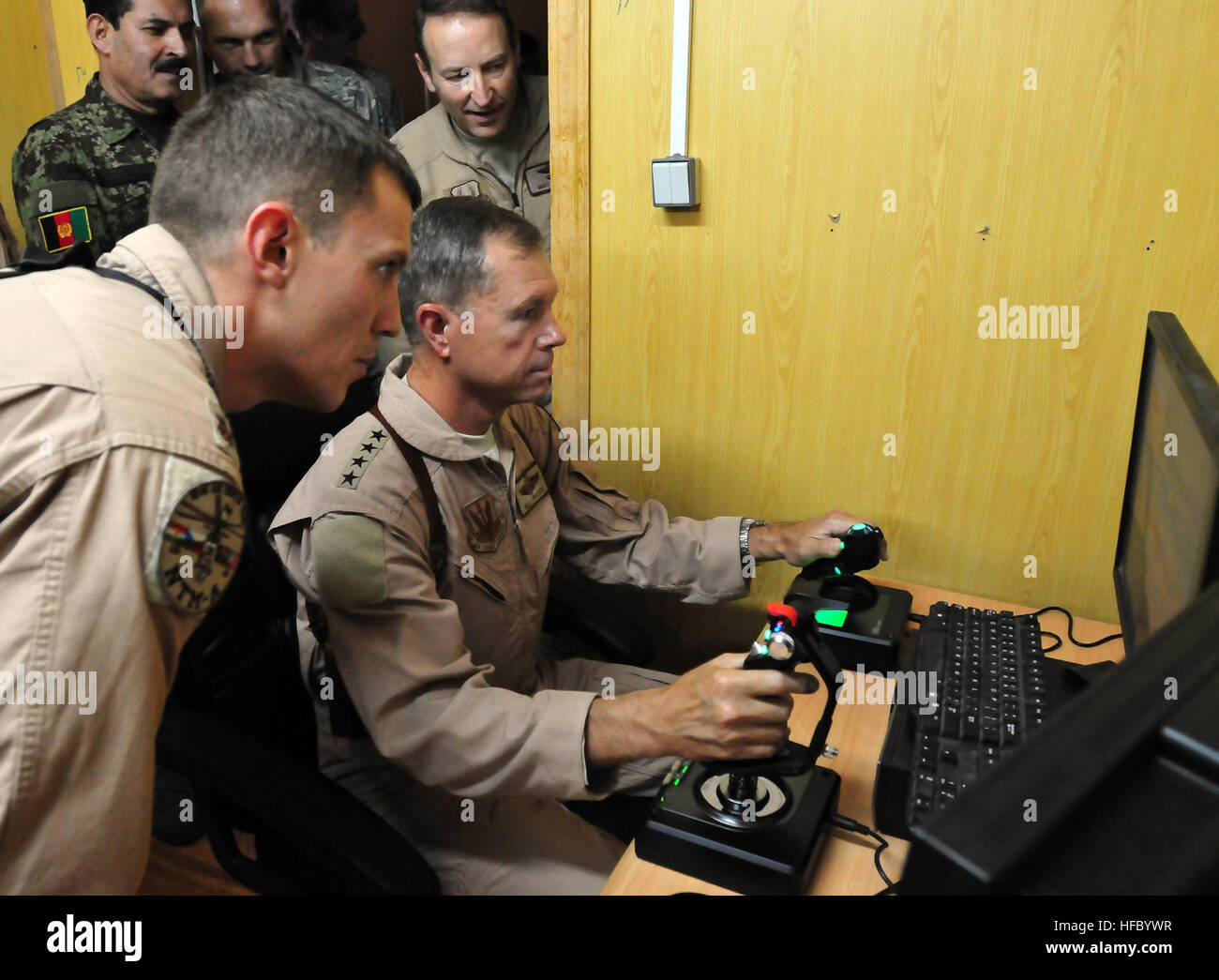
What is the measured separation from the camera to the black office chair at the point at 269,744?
0.90 m

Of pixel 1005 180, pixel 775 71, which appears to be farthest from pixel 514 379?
pixel 1005 180

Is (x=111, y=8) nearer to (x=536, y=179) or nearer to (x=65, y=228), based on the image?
(x=65, y=228)

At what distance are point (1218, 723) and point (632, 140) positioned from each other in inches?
53.1

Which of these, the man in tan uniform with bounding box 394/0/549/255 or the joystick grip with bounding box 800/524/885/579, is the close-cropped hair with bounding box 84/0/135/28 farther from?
the joystick grip with bounding box 800/524/885/579

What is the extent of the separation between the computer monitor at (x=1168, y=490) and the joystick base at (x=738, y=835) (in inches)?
13.8

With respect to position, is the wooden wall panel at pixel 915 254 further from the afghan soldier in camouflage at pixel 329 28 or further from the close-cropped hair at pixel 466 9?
the afghan soldier in camouflage at pixel 329 28

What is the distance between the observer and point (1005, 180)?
49.6 inches

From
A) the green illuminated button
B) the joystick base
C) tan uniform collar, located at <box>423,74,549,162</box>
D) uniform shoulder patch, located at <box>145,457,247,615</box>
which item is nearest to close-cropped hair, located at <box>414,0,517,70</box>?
tan uniform collar, located at <box>423,74,549,162</box>

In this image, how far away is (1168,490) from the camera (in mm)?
911

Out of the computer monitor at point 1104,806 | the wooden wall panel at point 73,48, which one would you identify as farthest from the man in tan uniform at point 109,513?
the wooden wall panel at point 73,48

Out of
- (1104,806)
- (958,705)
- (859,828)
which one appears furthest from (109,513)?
(958,705)

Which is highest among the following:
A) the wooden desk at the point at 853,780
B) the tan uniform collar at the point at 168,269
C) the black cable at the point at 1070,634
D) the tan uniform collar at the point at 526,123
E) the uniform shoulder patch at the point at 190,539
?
the tan uniform collar at the point at 526,123

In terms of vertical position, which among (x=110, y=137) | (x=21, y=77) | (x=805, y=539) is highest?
(x=21, y=77)

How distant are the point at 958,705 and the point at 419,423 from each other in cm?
78
